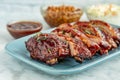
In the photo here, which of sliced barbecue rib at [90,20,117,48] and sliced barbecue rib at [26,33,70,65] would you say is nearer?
sliced barbecue rib at [26,33,70,65]

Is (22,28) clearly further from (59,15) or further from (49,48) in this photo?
(49,48)

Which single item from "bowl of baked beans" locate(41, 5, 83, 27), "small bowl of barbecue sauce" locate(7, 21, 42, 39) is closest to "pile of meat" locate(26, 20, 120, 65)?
"small bowl of barbecue sauce" locate(7, 21, 42, 39)

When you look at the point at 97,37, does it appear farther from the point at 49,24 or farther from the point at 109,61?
the point at 49,24

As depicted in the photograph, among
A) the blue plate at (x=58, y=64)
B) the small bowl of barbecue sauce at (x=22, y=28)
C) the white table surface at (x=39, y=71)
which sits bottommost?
the white table surface at (x=39, y=71)

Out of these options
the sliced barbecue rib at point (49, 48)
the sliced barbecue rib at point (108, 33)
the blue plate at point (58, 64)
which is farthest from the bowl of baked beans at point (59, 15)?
the sliced barbecue rib at point (49, 48)

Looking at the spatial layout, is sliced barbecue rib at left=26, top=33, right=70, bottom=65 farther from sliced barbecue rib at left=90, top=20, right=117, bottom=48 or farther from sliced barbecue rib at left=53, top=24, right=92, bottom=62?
sliced barbecue rib at left=90, top=20, right=117, bottom=48

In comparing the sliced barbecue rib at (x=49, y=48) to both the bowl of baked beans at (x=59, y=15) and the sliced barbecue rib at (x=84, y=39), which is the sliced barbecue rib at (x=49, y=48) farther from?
the bowl of baked beans at (x=59, y=15)
